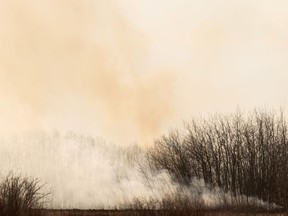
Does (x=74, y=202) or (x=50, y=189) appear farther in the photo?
(x=74, y=202)

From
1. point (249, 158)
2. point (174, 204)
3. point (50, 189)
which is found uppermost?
point (249, 158)

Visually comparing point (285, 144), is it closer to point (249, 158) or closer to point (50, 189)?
point (249, 158)

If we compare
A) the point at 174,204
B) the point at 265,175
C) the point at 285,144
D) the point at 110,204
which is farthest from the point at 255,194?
the point at 174,204

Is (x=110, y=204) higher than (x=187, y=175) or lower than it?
Result: lower

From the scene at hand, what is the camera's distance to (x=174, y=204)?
1959cm

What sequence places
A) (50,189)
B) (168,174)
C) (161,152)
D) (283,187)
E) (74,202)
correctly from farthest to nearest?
1. (161,152)
2. (168,174)
3. (283,187)
4. (74,202)
5. (50,189)

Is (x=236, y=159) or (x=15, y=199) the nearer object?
(x=15, y=199)

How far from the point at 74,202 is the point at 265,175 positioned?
2137 centimetres

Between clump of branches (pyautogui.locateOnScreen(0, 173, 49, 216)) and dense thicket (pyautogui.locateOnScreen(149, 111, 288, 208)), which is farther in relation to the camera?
dense thicket (pyautogui.locateOnScreen(149, 111, 288, 208))

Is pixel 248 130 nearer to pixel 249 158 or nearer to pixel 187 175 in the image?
pixel 249 158

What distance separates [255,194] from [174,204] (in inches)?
1398

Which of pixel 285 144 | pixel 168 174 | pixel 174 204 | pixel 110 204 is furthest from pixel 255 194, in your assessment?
pixel 174 204

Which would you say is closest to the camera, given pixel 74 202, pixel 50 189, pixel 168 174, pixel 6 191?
pixel 6 191

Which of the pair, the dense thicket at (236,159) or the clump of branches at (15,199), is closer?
the clump of branches at (15,199)
